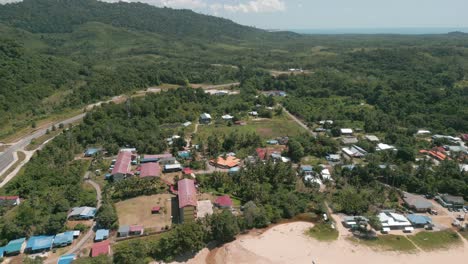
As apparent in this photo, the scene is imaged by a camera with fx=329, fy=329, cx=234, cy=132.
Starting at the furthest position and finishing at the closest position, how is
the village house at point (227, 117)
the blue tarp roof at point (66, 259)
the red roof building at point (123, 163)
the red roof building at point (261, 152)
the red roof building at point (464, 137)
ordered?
the village house at point (227, 117) → the red roof building at point (464, 137) → the red roof building at point (261, 152) → the red roof building at point (123, 163) → the blue tarp roof at point (66, 259)

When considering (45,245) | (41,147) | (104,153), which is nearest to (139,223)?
(45,245)

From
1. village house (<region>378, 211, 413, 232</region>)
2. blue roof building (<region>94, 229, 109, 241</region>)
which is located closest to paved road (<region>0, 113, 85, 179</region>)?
blue roof building (<region>94, 229, 109, 241</region>)

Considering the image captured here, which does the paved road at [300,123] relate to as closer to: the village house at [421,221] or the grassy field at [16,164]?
the village house at [421,221]

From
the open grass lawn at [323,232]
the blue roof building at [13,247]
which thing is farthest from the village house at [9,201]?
the open grass lawn at [323,232]

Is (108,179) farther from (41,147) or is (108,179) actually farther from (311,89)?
(311,89)

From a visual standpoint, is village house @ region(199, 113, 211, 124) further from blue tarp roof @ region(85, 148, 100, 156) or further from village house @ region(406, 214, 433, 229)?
village house @ region(406, 214, 433, 229)

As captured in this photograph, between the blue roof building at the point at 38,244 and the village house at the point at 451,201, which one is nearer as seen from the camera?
the blue roof building at the point at 38,244
